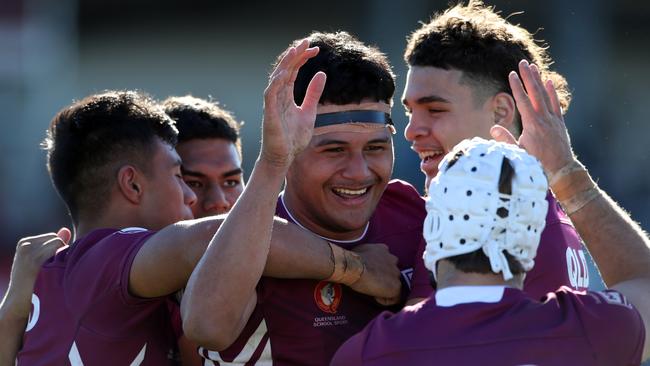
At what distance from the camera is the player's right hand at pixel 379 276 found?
4.04 m

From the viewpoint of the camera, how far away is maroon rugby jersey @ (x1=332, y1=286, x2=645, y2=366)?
302 cm

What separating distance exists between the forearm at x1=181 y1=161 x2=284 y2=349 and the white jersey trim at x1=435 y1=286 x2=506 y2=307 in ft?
2.42

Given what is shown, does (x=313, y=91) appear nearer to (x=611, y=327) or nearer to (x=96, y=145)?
(x=611, y=327)

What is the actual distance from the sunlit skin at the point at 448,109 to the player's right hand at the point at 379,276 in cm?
81

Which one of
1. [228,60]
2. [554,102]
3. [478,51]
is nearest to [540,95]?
[554,102]

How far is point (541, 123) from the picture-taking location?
3.72 metres

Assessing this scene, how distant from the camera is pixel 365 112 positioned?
4293 millimetres

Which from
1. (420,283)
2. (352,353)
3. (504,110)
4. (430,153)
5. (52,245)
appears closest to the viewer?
(352,353)

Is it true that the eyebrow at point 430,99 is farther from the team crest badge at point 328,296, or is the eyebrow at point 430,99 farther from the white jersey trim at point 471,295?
the white jersey trim at point 471,295

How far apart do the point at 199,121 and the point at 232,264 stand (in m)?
2.36

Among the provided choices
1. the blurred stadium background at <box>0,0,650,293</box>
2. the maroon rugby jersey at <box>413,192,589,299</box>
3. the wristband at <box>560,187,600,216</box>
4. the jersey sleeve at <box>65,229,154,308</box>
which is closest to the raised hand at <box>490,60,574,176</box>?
the wristband at <box>560,187,600,216</box>

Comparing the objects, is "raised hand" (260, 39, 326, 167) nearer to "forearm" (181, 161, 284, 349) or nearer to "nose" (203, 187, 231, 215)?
"forearm" (181, 161, 284, 349)

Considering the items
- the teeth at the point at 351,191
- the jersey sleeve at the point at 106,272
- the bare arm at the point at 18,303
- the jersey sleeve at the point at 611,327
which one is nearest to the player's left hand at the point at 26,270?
the bare arm at the point at 18,303

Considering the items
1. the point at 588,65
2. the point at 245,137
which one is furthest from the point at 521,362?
the point at 245,137
